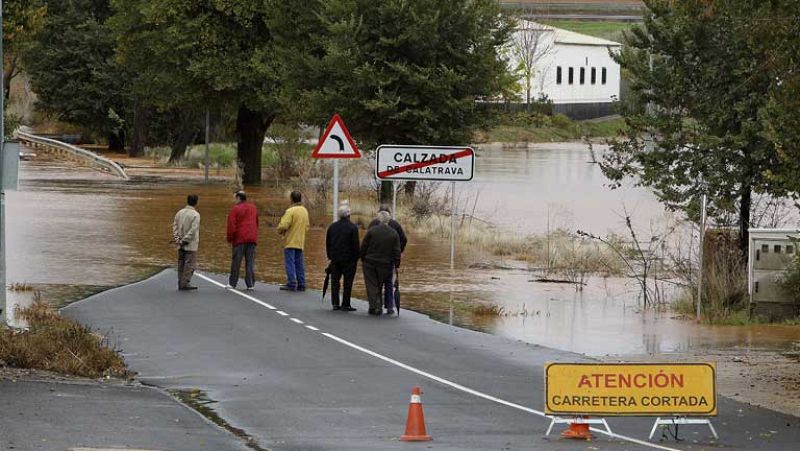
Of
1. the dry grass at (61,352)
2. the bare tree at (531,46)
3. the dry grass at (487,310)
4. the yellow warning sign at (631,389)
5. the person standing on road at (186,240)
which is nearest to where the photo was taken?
the yellow warning sign at (631,389)

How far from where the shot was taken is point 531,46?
367 feet

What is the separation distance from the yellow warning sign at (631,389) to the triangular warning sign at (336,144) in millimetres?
11109

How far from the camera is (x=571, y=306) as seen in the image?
2378 cm

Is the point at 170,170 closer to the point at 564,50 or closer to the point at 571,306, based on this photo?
the point at 571,306

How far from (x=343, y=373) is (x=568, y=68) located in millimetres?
103743

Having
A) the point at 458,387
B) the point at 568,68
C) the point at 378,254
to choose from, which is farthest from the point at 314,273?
the point at 568,68

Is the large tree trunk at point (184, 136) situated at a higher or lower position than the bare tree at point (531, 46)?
lower

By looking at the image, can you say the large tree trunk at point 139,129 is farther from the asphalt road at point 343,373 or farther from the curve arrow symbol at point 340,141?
the asphalt road at point 343,373

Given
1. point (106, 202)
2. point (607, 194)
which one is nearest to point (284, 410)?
point (106, 202)

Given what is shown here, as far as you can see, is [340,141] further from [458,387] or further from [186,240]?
[458,387]

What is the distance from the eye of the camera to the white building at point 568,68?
114m

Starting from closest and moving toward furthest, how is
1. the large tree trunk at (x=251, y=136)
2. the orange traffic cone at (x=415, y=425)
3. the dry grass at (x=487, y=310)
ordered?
the orange traffic cone at (x=415, y=425) < the dry grass at (x=487, y=310) < the large tree trunk at (x=251, y=136)

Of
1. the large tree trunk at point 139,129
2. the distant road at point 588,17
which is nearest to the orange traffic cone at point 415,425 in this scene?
the large tree trunk at point 139,129

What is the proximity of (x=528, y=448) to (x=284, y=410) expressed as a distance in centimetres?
282
